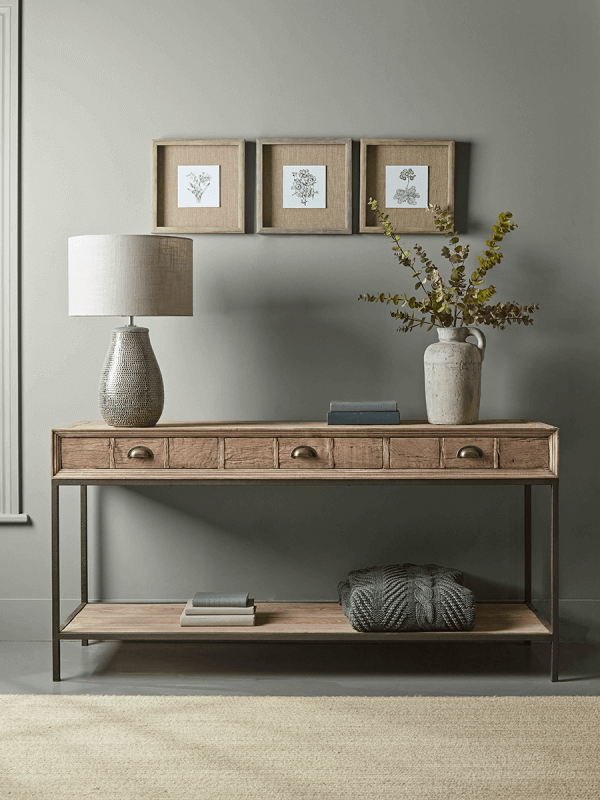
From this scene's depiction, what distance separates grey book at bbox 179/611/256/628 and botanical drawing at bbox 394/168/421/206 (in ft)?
5.29

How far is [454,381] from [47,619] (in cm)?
178

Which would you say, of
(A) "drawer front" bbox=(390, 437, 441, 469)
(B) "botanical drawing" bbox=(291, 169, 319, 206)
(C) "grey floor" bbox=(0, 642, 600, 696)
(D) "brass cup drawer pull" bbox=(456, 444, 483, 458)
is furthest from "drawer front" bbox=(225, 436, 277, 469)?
(B) "botanical drawing" bbox=(291, 169, 319, 206)

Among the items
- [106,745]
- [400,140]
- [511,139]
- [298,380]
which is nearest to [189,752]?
[106,745]

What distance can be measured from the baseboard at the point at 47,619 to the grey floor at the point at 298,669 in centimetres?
4

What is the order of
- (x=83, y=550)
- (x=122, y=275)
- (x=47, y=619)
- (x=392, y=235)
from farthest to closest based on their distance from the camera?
1. (x=47, y=619)
2. (x=83, y=550)
3. (x=392, y=235)
4. (x=122, y=275)

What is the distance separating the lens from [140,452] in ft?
7.84

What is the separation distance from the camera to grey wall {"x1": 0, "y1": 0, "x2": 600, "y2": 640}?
2.81 meters

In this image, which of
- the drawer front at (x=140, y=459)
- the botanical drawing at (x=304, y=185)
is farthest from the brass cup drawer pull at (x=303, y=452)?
the botanical drawing at (x=304, y=185)

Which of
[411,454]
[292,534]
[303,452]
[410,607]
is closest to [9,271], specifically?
[303,452]

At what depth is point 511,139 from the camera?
111 inches

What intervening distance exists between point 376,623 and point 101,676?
3.08 ft

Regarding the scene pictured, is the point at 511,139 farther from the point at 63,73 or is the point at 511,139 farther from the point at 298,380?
the point at 63,73

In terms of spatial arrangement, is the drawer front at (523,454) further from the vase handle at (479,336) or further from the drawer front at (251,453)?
the drawer front at (251,453)

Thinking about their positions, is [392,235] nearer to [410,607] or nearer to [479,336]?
[479,336]
